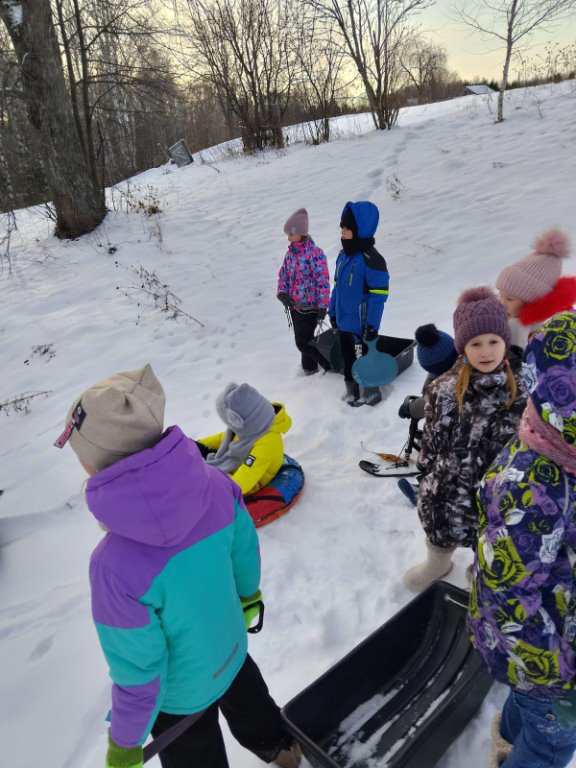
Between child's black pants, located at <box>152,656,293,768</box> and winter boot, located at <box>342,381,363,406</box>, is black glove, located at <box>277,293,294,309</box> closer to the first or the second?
winter boot, located at <box>342,381,363,406</box>

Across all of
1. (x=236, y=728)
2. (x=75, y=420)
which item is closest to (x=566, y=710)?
(x=236, y=728)

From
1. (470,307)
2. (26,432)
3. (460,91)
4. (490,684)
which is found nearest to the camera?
(490,684)

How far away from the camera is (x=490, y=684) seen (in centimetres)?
182

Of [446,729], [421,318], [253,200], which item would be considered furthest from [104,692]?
[253,200]

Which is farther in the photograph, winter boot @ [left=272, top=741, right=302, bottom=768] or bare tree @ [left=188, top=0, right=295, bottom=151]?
bare tree @ [left=188, top=0, right=295, bottom=151]

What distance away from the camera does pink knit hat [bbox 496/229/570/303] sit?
7.68 feet

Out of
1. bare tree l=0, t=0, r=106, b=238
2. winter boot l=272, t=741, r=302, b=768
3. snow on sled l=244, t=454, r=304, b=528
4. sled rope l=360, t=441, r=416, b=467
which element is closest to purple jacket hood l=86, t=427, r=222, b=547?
winter boot l=272, t=741, r=302, b=768

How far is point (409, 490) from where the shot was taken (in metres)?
2.83

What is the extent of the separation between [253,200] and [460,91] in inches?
516

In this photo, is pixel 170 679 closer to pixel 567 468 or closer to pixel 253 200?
pixel 567 468

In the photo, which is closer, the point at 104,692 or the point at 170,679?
the point at 170,679

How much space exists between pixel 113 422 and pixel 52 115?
9.11 metres

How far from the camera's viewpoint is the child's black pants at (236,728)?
1.43 m

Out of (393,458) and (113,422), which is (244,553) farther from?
(393,458)
